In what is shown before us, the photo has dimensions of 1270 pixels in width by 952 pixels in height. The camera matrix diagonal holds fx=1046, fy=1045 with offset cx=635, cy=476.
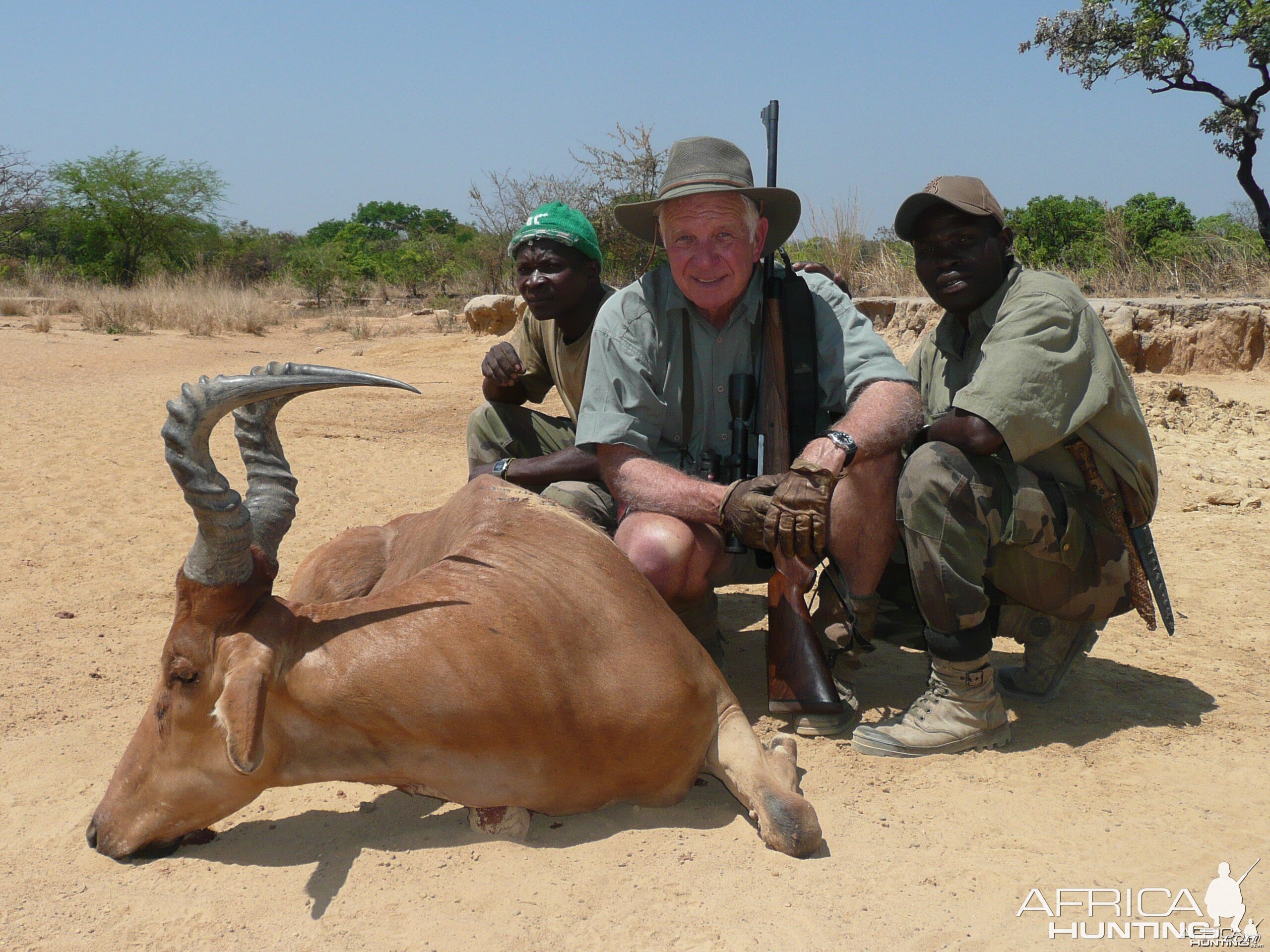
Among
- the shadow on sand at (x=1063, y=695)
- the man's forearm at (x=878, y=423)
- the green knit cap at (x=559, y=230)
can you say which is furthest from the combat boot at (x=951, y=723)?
the green knit cap at (x=559, y=230)

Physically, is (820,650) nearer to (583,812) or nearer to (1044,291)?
(583,812)

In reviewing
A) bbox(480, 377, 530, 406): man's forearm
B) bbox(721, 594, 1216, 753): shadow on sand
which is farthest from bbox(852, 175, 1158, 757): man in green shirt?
bbox(480, 377, 530, 406): man's forearm

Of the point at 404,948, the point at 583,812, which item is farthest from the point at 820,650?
the point at 404,948

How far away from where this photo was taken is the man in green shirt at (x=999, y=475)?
131 inches

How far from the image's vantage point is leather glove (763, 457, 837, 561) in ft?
11.0

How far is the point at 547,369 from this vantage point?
5418mm

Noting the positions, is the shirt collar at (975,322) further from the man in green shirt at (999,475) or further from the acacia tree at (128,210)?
the acacia tree at (128,210)

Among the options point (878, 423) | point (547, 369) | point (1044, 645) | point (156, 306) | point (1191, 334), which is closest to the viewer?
point (878, 423)

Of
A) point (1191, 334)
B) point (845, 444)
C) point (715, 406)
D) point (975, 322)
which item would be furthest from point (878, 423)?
point (1191, 334)

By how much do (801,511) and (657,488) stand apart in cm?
59

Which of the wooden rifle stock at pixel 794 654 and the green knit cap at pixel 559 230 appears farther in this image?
the green knit cap at pixel 559 230

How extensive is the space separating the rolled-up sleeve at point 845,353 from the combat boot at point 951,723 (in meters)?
1.08

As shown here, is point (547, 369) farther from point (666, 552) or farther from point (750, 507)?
point (750, 507)

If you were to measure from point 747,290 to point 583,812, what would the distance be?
6.98 feet
